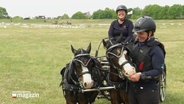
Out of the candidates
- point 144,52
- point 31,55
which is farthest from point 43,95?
point 31,55

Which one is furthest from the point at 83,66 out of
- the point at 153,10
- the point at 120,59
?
the point at 153,10

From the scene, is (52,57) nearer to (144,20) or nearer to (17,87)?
(17,87)

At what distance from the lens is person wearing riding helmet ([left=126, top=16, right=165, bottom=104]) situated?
5707 millimetres

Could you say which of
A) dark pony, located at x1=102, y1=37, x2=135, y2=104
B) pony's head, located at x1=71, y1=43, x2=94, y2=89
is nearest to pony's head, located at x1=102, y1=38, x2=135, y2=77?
dark pony, located at x1=102, y1=37, x2=135, y2=104

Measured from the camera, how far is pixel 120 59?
21.5 feet

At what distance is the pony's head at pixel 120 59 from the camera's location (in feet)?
19.5

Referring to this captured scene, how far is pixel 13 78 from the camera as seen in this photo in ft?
51.3

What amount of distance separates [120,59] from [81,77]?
42.1 inches

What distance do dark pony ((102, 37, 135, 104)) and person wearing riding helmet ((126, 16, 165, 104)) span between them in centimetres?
17

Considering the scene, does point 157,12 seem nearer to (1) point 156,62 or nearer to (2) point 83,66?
(2) point 83,66

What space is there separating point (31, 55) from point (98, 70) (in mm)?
16508

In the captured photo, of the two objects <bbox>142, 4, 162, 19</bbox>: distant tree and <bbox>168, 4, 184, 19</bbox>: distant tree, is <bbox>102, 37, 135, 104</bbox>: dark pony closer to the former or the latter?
<bbox>168, 4, 184, 19</bbox>: distant tree
